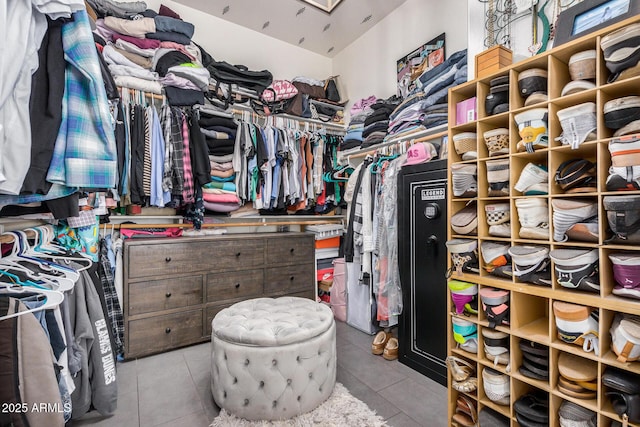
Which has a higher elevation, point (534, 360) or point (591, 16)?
point (591, 16)

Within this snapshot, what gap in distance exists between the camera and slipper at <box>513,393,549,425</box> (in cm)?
124

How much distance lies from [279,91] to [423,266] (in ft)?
7.18

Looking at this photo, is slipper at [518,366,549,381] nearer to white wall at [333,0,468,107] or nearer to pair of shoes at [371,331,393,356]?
pair of shoes at [371,331,393,356]

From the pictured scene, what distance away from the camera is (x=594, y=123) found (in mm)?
1135

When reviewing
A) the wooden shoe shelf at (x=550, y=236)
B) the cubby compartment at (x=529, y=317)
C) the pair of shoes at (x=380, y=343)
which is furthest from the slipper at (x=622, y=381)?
the pair of shoes at (x=380, y=343)

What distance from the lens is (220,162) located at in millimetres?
2725

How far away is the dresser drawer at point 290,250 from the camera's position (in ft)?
9.41

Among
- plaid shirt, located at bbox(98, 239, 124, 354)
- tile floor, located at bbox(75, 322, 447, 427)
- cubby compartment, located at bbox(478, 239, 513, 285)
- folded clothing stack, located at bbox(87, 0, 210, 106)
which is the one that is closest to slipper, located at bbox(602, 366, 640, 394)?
cubby compartment, located at bbox(478, 239, 513, 285)

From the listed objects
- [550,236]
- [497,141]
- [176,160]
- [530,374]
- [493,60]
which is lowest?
[530,374]

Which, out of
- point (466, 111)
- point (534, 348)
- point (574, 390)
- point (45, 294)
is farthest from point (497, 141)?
point (45, 294)

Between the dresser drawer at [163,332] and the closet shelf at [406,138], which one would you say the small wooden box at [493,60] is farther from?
the dresser drawer at [163,332]

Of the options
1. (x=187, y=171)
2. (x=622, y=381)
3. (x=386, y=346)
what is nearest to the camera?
(x=622, y=381)

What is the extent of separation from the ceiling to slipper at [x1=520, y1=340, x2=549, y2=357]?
116 inches

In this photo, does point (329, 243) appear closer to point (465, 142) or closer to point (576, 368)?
point (465, 142)
